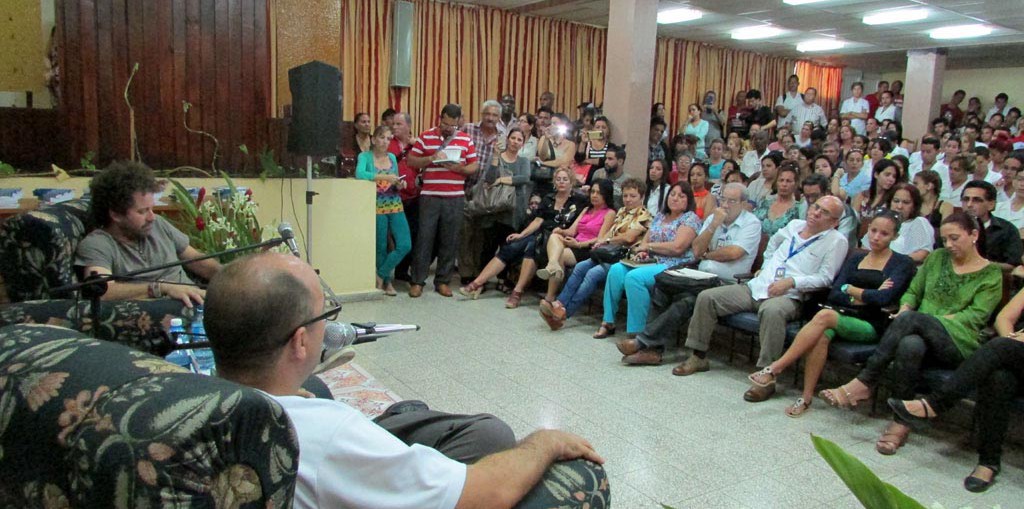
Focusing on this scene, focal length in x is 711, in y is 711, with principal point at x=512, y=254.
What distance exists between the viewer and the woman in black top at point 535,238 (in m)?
5.50

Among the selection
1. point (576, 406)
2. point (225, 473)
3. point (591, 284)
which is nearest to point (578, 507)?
point (225, 473)

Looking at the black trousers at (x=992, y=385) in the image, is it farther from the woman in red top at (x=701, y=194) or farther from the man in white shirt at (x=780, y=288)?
the woman in red top at (x=701, y=194)

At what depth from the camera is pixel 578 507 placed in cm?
127

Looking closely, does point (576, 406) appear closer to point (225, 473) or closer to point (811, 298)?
point (811, 298)

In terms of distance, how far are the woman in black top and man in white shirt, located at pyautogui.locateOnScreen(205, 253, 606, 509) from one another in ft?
13.7

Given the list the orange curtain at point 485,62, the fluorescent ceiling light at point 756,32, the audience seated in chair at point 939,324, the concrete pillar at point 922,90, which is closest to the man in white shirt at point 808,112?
the fluorescent ceiling light at point 756,32

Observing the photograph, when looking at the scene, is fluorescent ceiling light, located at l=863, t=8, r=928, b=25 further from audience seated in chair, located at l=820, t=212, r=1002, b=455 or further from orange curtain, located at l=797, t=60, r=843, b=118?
audience seated in chair, located at l=820, t=212, r=1002, b=455

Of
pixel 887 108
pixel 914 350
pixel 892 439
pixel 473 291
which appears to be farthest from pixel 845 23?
pixel 892 439

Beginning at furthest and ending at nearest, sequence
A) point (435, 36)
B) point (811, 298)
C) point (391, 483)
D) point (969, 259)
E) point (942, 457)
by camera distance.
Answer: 1. point (435, 36)
2. point (811, 298)
3. point (969, 259)
4. point (942, 457)
5. point (391, 483)

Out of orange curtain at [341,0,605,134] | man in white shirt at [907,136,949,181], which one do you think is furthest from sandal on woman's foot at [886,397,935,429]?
orange curtain at [341,0,605,134]

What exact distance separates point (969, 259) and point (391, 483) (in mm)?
3135

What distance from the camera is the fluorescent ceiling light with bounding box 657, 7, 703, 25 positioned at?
8.40 m

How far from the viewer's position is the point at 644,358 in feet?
13.5

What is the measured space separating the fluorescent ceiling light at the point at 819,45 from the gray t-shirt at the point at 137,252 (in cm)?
949
